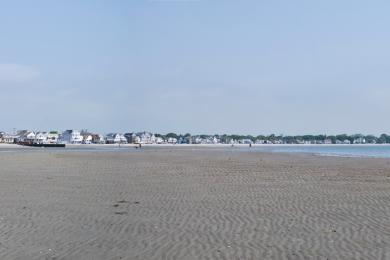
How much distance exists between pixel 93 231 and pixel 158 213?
99.9 inches

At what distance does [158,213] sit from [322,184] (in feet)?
31.2

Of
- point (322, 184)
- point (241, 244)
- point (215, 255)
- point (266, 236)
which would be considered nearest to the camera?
point (215, 255)

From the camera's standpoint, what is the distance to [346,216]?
1191 cm

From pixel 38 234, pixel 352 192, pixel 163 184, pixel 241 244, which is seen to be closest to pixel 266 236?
pixel 241 244

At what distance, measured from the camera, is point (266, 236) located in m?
9.45

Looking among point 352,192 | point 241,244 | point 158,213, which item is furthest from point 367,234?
point 352,192

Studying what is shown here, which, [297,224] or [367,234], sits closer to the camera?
[367,234]

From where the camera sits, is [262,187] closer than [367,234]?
No

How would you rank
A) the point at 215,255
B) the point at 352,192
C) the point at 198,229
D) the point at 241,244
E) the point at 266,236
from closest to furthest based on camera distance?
the point at 215,255 < the point at 241,244 < the point at 266,236 < the point at 198,229 < the point at 352,192

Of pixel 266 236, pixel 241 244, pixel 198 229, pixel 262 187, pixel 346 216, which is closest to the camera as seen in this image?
pixel 241 244

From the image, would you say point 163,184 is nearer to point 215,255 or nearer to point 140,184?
point 140,184

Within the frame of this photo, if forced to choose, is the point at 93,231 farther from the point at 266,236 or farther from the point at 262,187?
the point at 262,187

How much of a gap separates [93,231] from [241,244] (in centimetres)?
293

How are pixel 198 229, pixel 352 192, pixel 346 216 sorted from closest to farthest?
1. pixel 198 229
2. pixel 346 216
3. pixel 352 192
